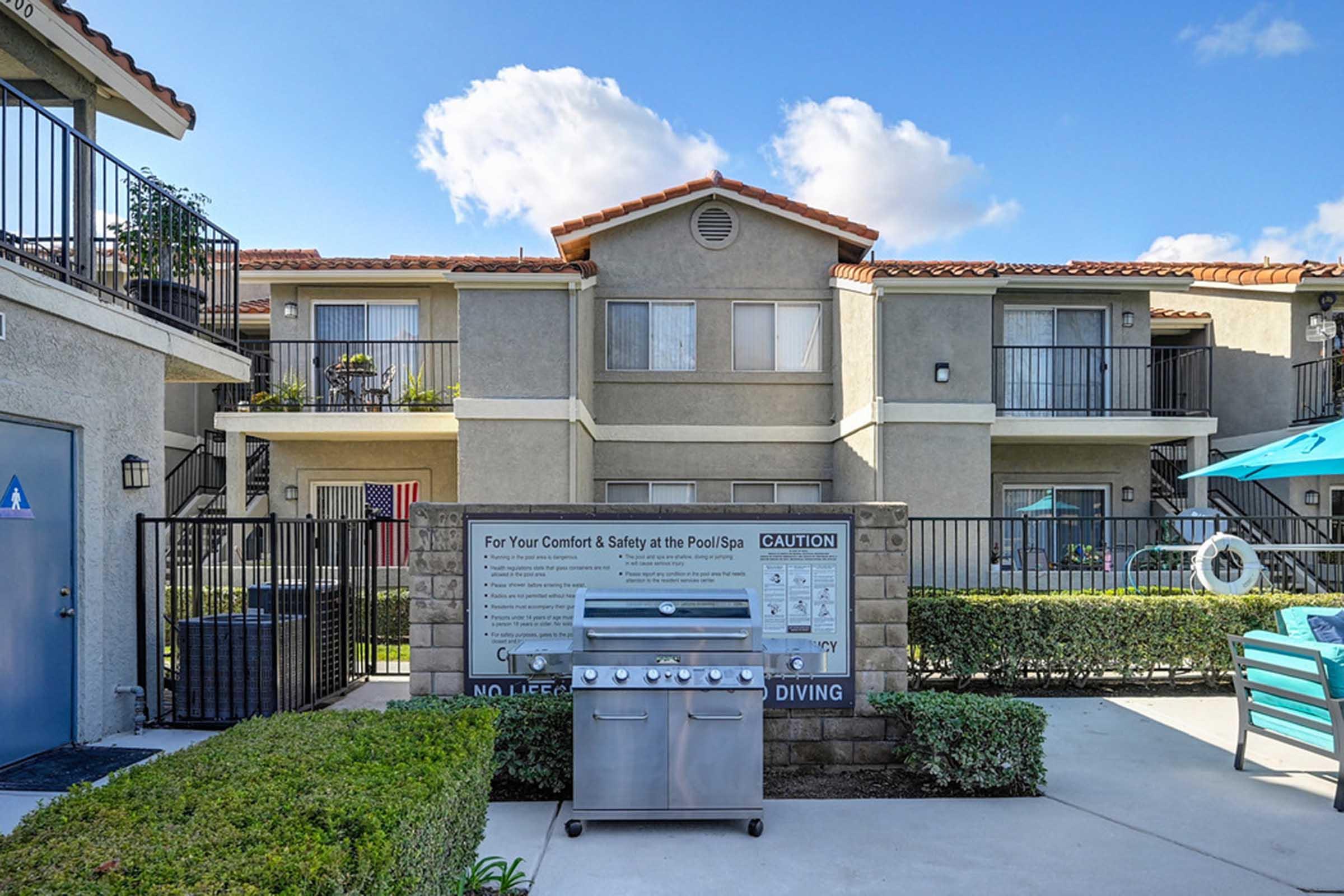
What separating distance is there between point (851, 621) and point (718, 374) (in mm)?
8661

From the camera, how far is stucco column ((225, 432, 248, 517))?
549 inches

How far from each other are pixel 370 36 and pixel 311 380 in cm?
654

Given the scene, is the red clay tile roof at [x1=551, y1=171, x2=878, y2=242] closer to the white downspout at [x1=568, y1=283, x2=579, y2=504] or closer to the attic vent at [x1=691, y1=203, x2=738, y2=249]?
the attic vent at [x1=691, y1=203, x2=738, y2=249]

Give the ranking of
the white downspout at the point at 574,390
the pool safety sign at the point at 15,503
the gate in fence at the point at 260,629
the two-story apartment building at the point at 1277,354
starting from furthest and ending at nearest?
1. the two-story apartment building at the point at 1277,354
2. the white downspout at the point at 574,390
3. the gate in fence at the point at 260,629
4. the pool safety sign at the point at 15,503

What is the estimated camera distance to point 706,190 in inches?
551

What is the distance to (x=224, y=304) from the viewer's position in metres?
9.63

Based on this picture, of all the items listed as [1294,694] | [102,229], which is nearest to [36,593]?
[102,229]

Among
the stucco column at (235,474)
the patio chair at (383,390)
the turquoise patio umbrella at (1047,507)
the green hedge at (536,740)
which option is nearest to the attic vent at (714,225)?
the patio chair at (383,390)

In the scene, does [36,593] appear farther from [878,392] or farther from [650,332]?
[878,392]

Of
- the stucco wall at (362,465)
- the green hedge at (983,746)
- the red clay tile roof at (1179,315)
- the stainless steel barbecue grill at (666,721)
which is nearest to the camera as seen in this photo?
the stainless steel barbecue grill at (666,721)

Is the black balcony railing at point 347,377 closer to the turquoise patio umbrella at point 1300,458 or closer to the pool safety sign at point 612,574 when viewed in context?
the pool safety sign at point 612,574

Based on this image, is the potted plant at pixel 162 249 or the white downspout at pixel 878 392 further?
the white downspout at pixel 878 392

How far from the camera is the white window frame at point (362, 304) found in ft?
50.1

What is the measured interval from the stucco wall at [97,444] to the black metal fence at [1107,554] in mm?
8991
